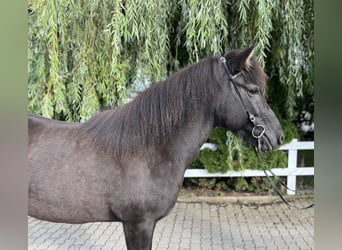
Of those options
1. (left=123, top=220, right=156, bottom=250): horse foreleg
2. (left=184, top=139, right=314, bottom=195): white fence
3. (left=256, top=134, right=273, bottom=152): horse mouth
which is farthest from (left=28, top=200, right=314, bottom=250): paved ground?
(left=256, top=134, right=273, bottom=152): horse mouth

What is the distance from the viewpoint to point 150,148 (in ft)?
7.12

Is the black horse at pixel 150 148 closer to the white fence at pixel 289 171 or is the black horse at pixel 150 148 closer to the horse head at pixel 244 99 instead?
the horse head at pixel 244 99

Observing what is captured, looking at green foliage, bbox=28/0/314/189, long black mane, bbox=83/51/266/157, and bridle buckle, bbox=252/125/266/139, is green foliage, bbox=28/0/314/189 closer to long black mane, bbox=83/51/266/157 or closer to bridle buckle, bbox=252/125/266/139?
long black mane, bbox=83/51/266/157

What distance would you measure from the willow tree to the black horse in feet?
5.17

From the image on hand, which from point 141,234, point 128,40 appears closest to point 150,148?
point 141,234

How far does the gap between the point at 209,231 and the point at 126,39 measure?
2.53 meters

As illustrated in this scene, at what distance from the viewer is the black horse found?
84.3 inches

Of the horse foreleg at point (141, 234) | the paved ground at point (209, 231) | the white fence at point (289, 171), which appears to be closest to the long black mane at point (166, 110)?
the horse foreleg at point (141, 234)

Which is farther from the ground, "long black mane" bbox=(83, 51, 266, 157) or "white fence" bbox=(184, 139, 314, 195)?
"long black mane" bbox=(83, 51, 266, 157)

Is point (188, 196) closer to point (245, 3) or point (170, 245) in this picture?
point (170, 245)

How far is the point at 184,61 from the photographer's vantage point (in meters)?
5.12

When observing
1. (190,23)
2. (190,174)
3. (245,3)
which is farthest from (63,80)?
(190,174)

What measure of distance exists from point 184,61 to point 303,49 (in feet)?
5.05

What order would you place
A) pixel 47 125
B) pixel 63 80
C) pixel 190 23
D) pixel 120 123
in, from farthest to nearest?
pixel 63 80 < pixel 190 23 < pixel 47 125 < pixel 120 123
